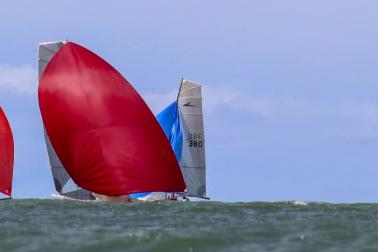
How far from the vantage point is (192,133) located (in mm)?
63375

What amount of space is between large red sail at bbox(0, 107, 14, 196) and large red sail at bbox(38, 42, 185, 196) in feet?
44.1

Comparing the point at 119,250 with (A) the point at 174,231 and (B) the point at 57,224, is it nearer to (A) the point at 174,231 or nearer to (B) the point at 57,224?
(A) the point at 174,231

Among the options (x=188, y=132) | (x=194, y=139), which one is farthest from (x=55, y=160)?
(x=194, y=139)

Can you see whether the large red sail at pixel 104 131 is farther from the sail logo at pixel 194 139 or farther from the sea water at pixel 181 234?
the sail logo at pixel 194 139

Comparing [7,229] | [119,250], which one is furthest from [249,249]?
[7,229]

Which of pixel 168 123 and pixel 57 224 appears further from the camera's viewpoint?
pixel 168 123

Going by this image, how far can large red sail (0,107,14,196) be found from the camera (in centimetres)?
5197

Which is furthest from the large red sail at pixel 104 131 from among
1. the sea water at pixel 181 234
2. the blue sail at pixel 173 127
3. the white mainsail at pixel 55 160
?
the blue sail at pixel 173 127

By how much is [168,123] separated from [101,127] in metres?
26.6

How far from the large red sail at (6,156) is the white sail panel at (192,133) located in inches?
567

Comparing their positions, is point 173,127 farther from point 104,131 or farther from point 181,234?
point 181,234

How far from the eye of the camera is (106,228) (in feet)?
92.0

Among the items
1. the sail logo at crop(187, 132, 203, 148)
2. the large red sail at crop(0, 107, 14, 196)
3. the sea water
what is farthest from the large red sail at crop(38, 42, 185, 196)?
the sail logo at crop(187, 132, 203, 148)

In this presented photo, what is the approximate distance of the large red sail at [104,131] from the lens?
37188mm
